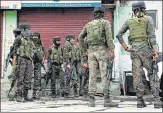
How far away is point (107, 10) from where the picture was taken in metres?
14.9

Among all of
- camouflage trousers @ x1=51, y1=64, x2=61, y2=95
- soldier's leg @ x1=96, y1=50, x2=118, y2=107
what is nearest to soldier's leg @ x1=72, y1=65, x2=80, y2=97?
camouflage trousers @ x1=51, y1=64, x2=61, y2=95

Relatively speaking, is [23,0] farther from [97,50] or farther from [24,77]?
[97,50]

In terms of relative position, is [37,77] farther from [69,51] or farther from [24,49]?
[69,51]

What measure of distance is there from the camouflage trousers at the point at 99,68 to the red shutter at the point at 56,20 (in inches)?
296

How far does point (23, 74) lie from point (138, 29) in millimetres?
3726

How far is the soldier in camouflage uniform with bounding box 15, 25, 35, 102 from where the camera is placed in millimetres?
9602

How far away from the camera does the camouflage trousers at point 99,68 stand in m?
7.21

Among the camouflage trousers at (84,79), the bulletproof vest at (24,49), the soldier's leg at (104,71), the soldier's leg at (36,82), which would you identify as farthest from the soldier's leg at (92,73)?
the soldier's leg at (36,82)

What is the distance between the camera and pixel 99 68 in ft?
24.2

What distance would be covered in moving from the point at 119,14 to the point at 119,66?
2.08m

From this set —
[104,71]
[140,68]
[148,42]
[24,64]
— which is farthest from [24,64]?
[148,42]

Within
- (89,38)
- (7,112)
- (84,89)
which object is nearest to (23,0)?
(84,89)

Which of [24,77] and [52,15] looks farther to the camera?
[52,15]

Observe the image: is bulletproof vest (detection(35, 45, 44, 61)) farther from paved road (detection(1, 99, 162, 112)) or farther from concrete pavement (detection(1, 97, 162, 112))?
paved road (detection(1, 99, 162, 112))
